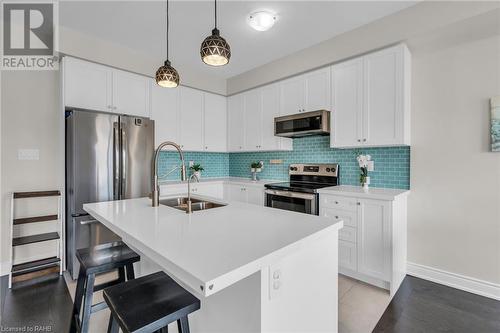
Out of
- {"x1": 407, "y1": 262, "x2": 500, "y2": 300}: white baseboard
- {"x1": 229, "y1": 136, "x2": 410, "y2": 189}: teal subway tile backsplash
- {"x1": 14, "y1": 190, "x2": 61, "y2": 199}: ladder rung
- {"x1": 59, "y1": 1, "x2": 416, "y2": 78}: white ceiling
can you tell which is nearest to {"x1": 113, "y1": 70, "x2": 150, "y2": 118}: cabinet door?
{"x1": 59, "y1": 1, "x2": 416, "y2": 78}: white ceiling

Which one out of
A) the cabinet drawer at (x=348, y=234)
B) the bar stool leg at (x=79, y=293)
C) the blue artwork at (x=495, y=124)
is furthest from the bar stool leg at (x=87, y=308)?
the blue artwork at (x=495, y=124)

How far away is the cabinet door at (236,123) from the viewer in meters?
4.25

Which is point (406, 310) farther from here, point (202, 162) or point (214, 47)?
point (202, 162)

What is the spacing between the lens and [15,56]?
111 inches

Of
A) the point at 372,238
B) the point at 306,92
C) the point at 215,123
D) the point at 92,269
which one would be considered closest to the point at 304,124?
the point at 306,92

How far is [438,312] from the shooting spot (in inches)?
80.4

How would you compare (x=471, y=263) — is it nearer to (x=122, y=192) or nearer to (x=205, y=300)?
(x=205, y=300)

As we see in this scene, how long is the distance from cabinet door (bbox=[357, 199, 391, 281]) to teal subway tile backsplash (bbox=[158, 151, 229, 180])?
9.28ft

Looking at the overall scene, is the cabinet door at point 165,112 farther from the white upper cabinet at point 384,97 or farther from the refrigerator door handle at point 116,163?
the white upper cabinet at point 384,97

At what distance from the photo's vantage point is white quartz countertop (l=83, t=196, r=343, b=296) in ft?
2.66

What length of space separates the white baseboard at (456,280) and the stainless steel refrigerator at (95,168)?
10.7 ft

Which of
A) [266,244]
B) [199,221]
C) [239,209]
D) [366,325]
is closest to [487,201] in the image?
[366,325]

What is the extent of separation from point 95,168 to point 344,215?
2.70 meters

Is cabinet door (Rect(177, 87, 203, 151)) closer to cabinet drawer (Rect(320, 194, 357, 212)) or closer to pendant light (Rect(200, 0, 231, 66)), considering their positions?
cabinet drawer (Rect(320, 194, 357, 212))
